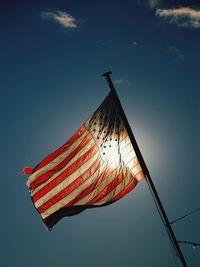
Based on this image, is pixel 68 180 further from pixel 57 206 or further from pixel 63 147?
pixel 63 147

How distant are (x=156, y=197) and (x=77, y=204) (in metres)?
2.66

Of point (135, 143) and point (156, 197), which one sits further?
point (135, 143)

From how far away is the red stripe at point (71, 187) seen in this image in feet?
42.4

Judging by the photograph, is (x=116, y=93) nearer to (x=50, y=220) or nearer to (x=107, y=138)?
(x=107, y=138)

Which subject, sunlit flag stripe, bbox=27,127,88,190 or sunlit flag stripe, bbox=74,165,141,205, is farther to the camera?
sunlit flag stripe, bbox=27,127,88,190

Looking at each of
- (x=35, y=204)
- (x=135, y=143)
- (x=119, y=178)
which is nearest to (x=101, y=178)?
(x=119, y=178)

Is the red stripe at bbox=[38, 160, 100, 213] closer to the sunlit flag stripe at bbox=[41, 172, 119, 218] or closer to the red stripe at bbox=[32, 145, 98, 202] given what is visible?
the sunlit flag stripe at bbox=[41, 172, 119, 218]

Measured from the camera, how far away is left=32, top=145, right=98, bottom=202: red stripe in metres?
13.1

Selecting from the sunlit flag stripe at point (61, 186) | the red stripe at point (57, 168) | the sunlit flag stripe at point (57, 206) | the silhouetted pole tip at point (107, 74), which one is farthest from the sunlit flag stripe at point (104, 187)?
the silhouetted pole tip at point (107, 74)

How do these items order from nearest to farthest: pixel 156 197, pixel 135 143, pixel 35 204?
1. pixel 156 197
2. pixel 135 143
3. pixel 35 204

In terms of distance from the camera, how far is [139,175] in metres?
12.8

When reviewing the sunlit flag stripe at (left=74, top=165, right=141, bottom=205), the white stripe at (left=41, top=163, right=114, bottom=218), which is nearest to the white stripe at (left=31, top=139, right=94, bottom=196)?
the white stripe at (left=41, top=163, right=114, bottom=218)

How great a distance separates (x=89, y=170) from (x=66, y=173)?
835 mm

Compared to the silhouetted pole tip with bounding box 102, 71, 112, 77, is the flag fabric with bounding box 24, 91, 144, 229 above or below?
below
